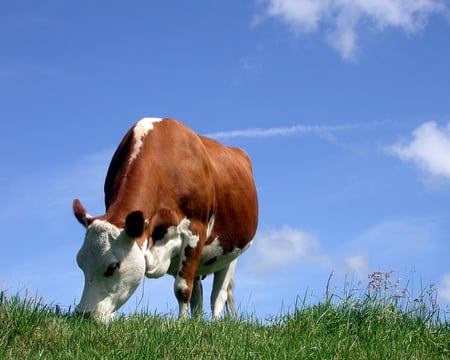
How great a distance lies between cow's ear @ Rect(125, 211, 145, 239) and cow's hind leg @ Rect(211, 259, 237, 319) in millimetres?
3495

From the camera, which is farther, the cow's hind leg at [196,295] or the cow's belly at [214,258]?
the cow's hind leg at [196,295]

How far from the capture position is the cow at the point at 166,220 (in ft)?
31.6

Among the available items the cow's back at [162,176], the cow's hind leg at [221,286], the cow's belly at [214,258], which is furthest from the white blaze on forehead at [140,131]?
the cow's hind leg at [221,286]

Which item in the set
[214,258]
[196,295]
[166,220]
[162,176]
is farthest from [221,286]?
[162,176]

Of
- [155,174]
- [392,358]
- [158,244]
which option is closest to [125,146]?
[155,174]

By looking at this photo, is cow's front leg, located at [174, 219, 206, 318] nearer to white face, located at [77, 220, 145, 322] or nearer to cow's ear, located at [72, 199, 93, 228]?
white face, located at [77, 220, 145, 322]

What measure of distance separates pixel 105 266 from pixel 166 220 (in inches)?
51.6

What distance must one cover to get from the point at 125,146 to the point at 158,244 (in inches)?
61.2

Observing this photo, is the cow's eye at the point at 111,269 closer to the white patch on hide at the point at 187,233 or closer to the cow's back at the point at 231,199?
the white patch on hide at the point at 187,233

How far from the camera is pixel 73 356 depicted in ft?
22.0

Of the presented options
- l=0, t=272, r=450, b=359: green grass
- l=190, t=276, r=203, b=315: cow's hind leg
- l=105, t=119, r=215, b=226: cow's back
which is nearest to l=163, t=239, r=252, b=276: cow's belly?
l=190, t=276, r=203, b=315: cow's hind leg

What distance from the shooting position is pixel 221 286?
1311 centimetres

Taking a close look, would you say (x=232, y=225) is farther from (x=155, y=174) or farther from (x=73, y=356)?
(x=73, y=356)

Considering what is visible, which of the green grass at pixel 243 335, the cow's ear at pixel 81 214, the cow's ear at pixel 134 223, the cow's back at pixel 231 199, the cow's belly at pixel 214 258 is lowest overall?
the green grass at pixel 243 335
